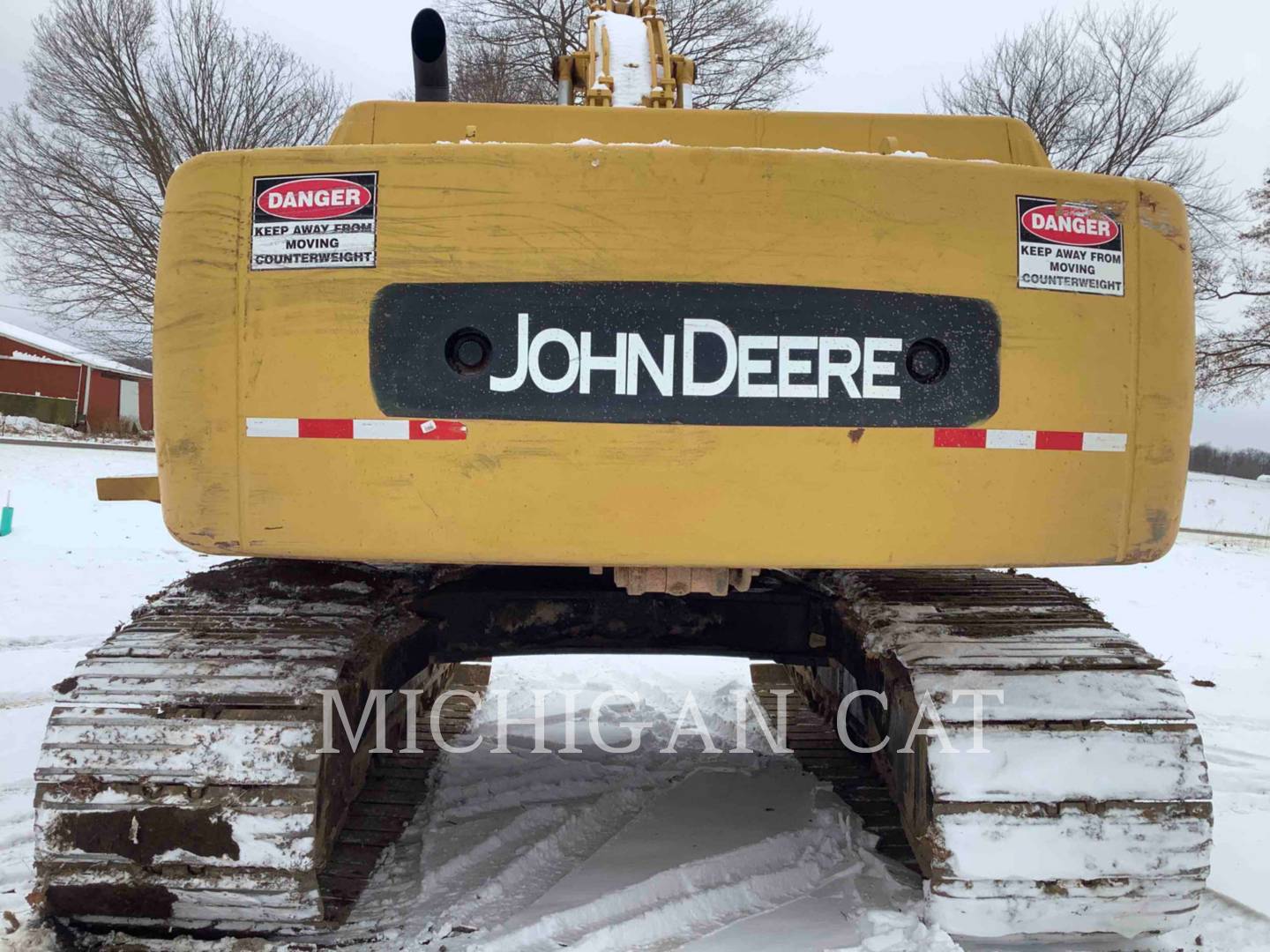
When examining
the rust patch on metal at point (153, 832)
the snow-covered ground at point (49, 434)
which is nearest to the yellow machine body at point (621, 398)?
the rust patch on metal at point (153, 832)

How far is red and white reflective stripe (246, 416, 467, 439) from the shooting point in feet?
7.01

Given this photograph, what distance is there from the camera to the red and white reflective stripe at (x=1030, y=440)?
2.16m

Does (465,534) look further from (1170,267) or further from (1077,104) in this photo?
(1077,104)

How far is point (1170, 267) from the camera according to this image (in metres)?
2.27

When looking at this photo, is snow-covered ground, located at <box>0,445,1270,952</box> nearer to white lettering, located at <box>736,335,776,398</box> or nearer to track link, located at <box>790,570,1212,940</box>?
track link, located at <box>790,570,1212,940</box>

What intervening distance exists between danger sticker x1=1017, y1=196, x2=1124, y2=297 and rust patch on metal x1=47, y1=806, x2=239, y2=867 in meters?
2.22

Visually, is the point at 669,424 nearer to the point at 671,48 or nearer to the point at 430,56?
the point at 430,56

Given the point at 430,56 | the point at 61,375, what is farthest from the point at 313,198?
the point at 61,375

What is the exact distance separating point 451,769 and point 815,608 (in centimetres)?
177

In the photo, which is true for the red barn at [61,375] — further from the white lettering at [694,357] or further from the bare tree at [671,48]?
the white lettering at [694,357]

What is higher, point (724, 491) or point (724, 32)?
point (724, 32)

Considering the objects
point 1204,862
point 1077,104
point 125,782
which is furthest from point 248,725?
point 1077,104

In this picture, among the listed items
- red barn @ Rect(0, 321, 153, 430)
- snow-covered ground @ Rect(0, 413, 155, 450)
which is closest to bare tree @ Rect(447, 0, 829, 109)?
snow-covered ground @ Rect(0, 413, 155, 450)

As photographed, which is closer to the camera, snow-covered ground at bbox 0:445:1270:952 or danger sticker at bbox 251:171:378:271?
danger sticker at bbox 251:171:378:271
